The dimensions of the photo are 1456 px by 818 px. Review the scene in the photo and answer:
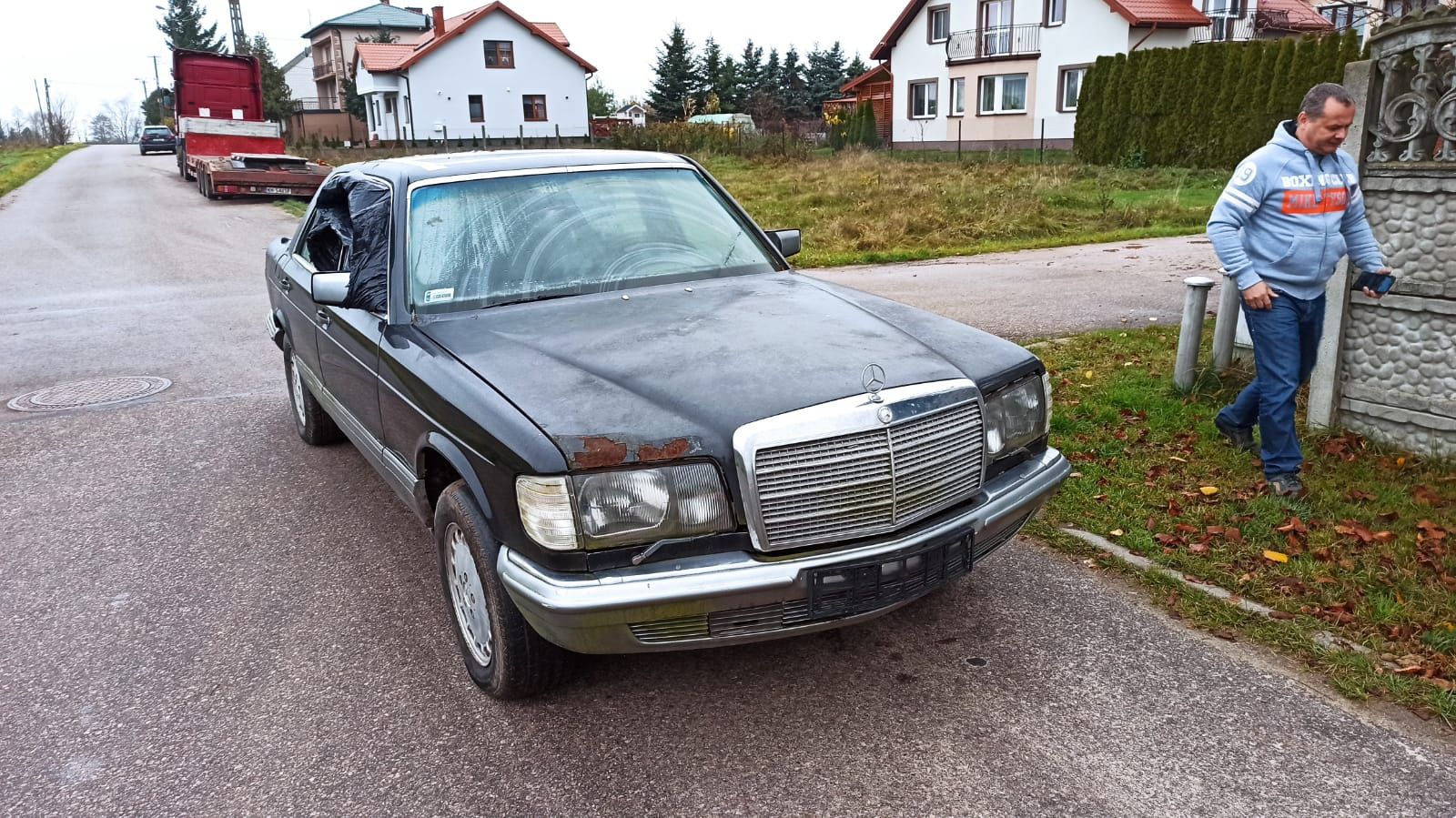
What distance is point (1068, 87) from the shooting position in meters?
39.8

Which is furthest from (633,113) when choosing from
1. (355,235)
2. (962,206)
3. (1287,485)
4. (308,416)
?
(1287,485)

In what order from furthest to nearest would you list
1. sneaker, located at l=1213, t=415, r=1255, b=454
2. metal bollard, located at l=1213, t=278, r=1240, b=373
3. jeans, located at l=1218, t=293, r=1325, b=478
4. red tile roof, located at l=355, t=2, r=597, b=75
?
1. red tile roof, located at l=355, t=2, r=597, b=75
2. metal bollard, located at l=1213, t=278, r=1240, b=373
3. sneaker, located at l=1213, t=415, r=1255, b=454
4. jeans, located at l=1218, t=293, r=1325, b=478

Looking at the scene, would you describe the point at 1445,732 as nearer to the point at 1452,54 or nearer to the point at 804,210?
the point at 1452,54

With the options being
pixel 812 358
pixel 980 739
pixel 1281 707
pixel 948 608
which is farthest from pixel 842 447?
pixel 1281 707

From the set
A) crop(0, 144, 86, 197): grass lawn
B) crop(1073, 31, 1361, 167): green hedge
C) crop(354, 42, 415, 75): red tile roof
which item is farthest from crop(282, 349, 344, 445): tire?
crop(354, 42, 415, 75): red tile roof

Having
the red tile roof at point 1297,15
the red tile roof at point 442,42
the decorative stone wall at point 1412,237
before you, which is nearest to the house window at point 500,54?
the red tile roof at point 442,42

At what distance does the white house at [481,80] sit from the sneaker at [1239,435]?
53168mm

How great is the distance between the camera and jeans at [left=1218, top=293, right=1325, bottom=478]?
4668 mm

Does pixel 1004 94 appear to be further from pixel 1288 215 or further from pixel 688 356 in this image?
pixel 688 356

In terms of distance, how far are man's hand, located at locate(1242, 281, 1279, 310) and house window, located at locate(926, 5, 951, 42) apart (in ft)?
140

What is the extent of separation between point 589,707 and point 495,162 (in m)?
2.45

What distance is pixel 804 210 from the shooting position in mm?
18719

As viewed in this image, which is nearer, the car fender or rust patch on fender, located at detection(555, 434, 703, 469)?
rust patch on fender, located at detection(555, 434, 703, 469)

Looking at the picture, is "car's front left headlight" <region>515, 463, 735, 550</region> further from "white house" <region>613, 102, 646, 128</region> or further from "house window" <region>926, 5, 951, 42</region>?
"white house" <region>613, 102, 646, 128</region>
